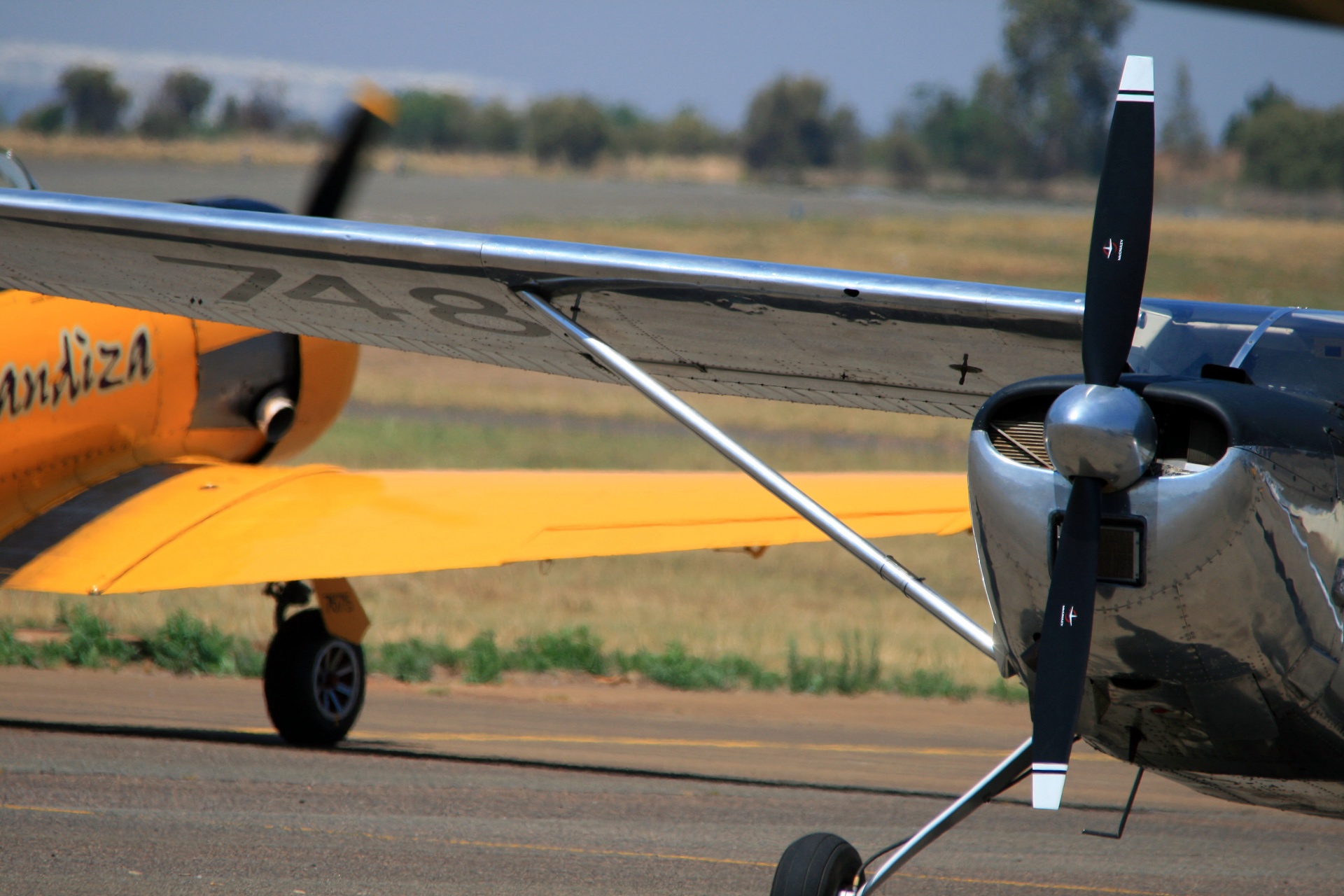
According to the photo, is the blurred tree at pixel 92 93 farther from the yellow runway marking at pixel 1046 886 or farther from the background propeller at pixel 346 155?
the yellow runway marking at pixel 1046 886

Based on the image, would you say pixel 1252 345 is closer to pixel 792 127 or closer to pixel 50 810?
pixel 50 810

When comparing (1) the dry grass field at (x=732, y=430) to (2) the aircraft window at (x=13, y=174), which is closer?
(2) the aircraft window at (x=13, y=174)

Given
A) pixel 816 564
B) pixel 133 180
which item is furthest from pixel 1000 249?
pixel 816 564

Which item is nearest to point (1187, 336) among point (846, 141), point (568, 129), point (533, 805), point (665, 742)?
point (533, 805)

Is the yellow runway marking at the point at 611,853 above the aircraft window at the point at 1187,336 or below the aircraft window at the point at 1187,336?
below

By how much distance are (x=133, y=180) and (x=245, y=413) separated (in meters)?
43.9

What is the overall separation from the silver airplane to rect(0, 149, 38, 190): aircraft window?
372 centimetres

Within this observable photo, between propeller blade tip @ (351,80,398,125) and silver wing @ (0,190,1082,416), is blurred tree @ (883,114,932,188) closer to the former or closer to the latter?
propeller blade tip @ (351,80,398,125)

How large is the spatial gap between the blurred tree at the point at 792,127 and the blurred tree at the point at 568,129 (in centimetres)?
1522

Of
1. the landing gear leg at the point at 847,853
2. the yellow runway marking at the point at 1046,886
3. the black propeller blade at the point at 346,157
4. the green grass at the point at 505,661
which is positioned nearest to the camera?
the landing gear leg at the point at 847,853

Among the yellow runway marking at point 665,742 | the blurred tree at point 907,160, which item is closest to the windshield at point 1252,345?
the yellow runway marking at point 665,742

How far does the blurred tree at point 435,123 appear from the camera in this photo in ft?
323

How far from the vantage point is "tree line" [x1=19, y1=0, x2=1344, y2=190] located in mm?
75688

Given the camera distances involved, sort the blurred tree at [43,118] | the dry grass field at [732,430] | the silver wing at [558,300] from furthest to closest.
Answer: the blurred tree at [43,118]
the dry grass field at [732,430]
the silver wing at [558,300]
